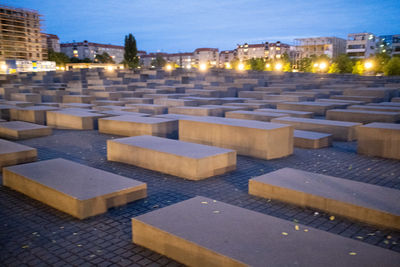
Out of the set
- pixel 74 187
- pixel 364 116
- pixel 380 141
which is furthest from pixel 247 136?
pixel 364 116

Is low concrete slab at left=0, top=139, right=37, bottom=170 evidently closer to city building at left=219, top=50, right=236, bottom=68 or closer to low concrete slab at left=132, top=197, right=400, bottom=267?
low concrete slab at left=132, top=197, right=400, bottom=267

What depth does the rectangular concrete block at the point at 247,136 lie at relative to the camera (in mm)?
8383

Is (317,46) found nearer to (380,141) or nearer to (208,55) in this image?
A: (208,55)

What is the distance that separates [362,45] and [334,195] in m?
106

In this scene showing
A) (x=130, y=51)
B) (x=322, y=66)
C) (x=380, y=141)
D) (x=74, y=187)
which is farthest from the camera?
(x=130, y=51)

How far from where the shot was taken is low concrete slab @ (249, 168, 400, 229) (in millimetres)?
4672

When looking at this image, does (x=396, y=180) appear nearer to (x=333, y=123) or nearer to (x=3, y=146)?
(x=333, y=123)

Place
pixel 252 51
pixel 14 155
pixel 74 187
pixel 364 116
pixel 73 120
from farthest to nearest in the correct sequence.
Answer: pixel 252 51 → pixel 73 120 → pixel 364 116 → pixel 14 155 → pixel 74 187

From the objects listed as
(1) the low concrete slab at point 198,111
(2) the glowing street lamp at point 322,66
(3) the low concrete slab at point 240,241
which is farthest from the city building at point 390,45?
(3) the low concrete slab at point 240,241

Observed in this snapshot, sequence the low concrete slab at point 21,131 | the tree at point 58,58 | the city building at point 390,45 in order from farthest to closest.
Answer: the city building at point 390,45, the tree at point 58,58, the low concrete slab at point 21,131

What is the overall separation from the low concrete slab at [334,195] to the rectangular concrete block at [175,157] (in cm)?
126

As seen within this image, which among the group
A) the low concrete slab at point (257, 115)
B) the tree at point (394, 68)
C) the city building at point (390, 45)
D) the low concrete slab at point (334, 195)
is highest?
the city building at point (390, 45)

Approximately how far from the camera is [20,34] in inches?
3381

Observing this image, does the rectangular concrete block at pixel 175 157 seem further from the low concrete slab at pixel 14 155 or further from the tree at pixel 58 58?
the tree at pixel 58 58
